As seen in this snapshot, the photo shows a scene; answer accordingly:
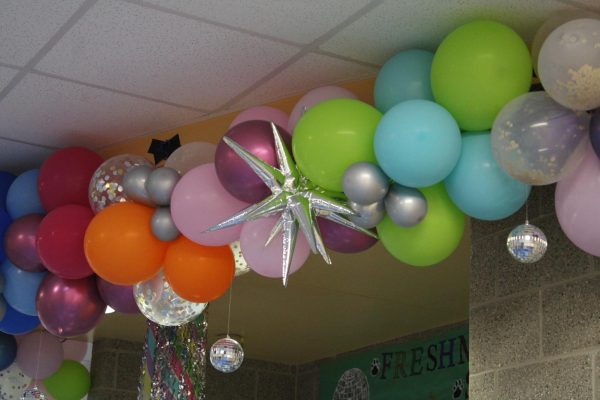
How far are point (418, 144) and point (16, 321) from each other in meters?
1.96

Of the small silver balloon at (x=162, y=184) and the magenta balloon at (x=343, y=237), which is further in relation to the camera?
the small silver balloon at (x=162, y=184)

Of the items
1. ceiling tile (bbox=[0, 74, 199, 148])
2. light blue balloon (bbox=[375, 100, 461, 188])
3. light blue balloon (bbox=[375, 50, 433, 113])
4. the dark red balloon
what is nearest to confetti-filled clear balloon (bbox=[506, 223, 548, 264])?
light blue balloon (bbox=[375, 100, 461, 188])

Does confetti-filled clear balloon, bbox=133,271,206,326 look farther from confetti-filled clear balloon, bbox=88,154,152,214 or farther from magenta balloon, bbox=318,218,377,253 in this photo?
magenta balloon, bbox=318,218,377,253

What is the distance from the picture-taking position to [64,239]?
127 inches

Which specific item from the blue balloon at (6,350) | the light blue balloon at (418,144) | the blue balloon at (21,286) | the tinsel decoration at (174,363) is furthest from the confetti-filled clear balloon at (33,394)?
the light blue balloon at (418,144)

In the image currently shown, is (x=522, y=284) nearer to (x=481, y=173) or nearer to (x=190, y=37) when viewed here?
(x=481, y=173)

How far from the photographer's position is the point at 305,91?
3072 mm

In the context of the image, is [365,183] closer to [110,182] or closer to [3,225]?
[110,182]

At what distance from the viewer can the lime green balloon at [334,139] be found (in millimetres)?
2424

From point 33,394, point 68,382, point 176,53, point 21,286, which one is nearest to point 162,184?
point 176,53

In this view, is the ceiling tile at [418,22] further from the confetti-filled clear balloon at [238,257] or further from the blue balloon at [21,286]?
the blue balloon at [21,286]

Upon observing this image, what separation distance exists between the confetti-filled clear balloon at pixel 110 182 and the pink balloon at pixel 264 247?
24.0 inches

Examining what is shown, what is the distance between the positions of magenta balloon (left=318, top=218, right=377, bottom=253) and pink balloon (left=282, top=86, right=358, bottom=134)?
0.92 feet

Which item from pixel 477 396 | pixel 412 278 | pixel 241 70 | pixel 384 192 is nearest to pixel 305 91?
pixel 241 70
